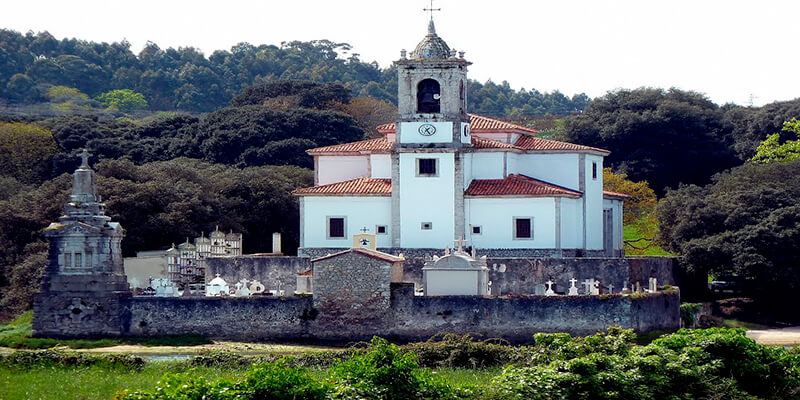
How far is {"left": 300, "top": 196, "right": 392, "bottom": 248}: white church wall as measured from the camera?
Result: 6394cm

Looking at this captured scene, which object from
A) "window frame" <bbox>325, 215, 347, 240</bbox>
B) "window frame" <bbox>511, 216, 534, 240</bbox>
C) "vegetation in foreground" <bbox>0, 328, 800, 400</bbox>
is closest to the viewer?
"vegetation in foreground" <bbox>0, 328, 800, 400</bbox>

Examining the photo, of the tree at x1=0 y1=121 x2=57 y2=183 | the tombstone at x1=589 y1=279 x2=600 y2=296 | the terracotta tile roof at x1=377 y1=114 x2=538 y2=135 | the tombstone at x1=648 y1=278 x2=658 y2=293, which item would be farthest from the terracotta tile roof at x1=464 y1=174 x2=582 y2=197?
the tree at x1=0 y1=121 x2=57 y2=183

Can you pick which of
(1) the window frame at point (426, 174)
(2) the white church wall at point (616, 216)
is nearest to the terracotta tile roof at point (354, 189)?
(1) the window frame at point (426, 174)

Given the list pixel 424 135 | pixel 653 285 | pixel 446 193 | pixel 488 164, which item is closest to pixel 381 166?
pixel 424 135

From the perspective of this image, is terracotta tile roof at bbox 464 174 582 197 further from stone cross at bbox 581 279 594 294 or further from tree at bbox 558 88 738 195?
tree at bbox 558 88 738 195

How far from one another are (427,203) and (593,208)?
7.61 meters

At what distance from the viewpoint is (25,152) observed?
86188 mm

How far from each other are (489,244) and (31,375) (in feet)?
87.8

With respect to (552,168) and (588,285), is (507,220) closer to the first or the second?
(552,168)

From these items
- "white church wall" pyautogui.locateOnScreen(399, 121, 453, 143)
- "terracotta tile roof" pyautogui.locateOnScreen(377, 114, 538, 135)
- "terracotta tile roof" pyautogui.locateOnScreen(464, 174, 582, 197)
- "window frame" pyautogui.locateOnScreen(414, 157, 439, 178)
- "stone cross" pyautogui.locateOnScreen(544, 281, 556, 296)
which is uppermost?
"terracotta tile roof" pyautogui.locateOnScreen(377, 114, 538, 135)

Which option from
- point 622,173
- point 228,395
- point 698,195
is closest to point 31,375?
point 228,395

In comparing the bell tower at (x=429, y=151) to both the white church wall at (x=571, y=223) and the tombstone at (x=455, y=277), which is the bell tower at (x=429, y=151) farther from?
the tombstone at (x=455, y=277)

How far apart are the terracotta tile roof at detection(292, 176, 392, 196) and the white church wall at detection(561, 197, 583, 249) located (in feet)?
24.4

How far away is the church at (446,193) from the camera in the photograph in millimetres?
62562
